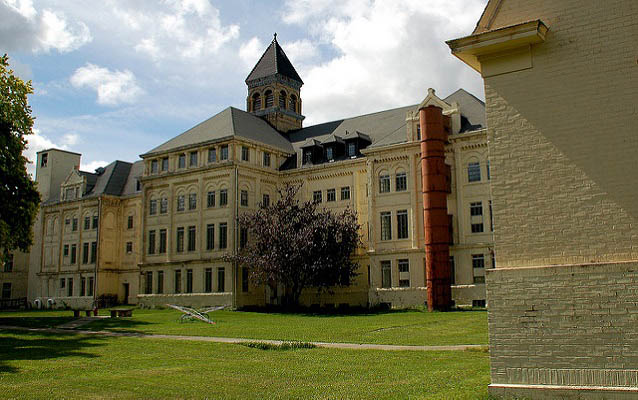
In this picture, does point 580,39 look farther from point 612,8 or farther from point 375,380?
point 375,380

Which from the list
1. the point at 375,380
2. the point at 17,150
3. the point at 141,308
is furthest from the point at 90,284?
the point at 375,380

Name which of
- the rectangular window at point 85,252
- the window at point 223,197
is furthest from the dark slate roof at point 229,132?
the rectangular window at point 85,252

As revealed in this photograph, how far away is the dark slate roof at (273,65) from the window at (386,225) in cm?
2179

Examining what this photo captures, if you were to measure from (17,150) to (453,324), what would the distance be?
24.4 metres

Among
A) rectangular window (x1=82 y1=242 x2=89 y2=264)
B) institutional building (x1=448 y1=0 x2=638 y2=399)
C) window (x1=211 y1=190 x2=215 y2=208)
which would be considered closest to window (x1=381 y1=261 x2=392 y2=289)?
window (x1=211 y1=190 x2=215 y2=208)

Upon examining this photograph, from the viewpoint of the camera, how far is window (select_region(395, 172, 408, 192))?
4450 centimetres

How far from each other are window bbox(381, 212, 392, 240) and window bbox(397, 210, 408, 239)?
2.25 ft

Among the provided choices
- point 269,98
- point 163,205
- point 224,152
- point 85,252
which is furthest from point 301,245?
point 85,252

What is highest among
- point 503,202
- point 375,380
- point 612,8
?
point 612,8

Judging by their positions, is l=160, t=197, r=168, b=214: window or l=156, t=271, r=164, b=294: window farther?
l=160, t=197, r=168, b=214: window

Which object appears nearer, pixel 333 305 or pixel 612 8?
pixel 612 8

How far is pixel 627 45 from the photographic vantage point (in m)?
10.5

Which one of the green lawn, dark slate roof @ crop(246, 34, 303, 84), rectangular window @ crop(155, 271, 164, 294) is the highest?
dark slate roof @ crop(246, 34, 303, 84)

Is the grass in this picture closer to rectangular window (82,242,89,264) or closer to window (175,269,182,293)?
window (175,269,182,293)
